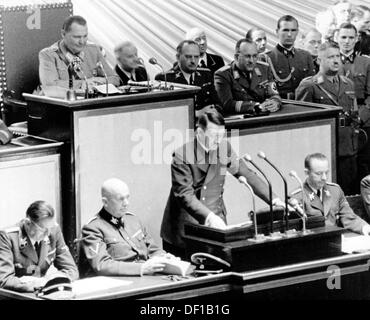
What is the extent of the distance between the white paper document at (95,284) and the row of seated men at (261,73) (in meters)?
2.26

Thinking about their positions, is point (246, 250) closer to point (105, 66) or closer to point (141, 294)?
point (141, 294)

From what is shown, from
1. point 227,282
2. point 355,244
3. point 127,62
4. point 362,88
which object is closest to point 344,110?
point 362,88

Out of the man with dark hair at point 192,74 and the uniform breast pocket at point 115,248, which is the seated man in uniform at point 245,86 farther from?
the uniform breast pocket at point 115,248

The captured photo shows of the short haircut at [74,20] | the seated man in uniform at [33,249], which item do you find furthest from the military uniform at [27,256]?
the short haircut at [74,20]

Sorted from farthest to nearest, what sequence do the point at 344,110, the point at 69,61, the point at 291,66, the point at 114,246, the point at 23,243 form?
the point at 291,66 → the point at 344,110 → the point at 69,61 → the point at 114,246 → the point at 23,243

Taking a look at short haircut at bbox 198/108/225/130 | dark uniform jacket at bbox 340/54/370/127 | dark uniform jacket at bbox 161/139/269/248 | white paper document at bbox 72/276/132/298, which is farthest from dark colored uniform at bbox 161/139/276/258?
dark uniform jacket at bbox 340/54/370/127

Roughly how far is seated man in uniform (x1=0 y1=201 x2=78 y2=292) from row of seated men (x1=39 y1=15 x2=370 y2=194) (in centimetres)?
187

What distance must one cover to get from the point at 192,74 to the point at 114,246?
2.58 meters

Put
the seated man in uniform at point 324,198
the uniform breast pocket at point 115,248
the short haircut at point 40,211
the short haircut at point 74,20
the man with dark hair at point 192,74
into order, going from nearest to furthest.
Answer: the short haircut at point 40,211, the uniform breast pocket at point 115,248, the seated man in uniform at point 324,198, the short haircut at point 74,20, the man with dark hair at point 192,74

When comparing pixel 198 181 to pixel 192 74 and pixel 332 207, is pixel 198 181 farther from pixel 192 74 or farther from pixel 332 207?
pixel 192 74

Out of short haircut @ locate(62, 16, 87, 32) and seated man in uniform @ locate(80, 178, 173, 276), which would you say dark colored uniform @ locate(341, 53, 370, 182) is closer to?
short haircut @ locate(62, 16, 87, 32)

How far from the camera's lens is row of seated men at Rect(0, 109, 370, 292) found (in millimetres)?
7910

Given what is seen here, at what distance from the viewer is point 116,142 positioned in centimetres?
943

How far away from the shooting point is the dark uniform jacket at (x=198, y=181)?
8766mm
